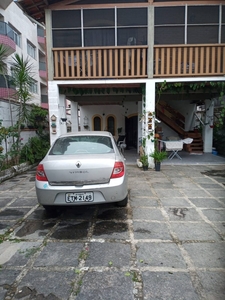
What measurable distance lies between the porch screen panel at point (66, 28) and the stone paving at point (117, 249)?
5113 mm

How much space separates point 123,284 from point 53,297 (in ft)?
2.05

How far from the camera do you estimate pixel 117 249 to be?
8.29 ft

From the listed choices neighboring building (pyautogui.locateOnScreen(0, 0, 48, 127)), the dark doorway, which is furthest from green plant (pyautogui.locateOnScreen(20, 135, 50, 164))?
the dark doorway

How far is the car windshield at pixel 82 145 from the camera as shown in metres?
3.55

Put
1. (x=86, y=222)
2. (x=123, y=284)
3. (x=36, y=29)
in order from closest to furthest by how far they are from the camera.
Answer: (x=123, y=284)
(x=86, y=222)
(x=36, y=29)

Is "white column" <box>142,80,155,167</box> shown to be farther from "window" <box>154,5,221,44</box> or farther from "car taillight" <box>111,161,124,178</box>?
"car taillight" <box>111,161,124,178</box>

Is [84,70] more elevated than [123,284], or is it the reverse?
[84,70]

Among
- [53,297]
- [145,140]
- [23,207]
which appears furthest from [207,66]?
[53,297]

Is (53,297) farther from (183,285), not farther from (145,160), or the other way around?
(145,160)

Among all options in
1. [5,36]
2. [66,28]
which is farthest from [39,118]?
[5,36]

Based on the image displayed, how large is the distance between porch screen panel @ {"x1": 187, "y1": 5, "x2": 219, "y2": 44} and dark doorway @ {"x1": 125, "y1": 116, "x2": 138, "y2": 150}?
20.5 feet

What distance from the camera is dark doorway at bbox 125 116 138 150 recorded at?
12847 mm

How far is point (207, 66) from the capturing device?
682 cm

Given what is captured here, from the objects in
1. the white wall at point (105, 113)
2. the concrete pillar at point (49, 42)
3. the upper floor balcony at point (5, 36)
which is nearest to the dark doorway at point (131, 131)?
the white wall at point (105, 113)
